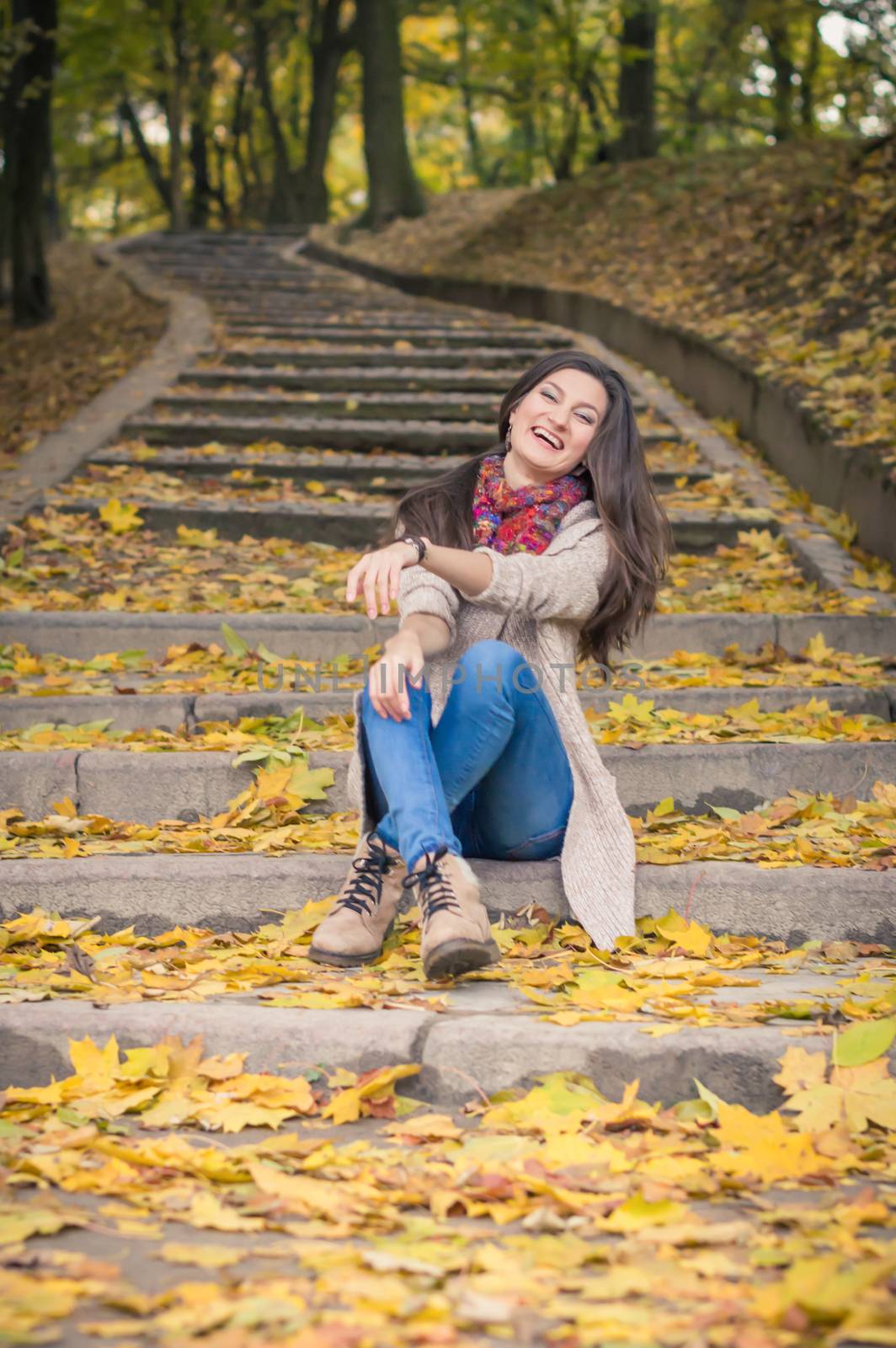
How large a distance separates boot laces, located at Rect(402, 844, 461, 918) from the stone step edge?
0.25m

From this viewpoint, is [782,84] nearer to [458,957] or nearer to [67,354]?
[67,354]

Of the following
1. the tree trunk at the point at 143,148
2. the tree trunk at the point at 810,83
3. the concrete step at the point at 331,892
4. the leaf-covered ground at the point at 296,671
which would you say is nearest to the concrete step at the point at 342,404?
the leaf-covered ground at the point at 296,671

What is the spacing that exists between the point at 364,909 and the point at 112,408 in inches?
223

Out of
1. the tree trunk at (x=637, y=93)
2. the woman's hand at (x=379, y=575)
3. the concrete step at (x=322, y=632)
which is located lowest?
the concrete step at (x=322, y=632)

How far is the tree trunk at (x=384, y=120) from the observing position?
15.5 m

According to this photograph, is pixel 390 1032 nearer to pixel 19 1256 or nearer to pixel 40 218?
pixel 19 1256

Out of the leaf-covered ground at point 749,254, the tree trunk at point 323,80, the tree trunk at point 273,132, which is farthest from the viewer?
the tree trunk at point 273,132

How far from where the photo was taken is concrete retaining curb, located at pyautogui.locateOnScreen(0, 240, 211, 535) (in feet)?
20.0

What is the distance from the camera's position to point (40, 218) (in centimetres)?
1197

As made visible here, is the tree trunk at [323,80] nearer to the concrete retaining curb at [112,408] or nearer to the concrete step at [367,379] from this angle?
the concrete retaining curb at [112,408]

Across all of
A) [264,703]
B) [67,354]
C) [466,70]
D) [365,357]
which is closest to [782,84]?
[466,70]

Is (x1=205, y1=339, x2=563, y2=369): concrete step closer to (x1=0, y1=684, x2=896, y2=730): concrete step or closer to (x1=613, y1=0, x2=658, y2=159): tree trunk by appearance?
(x1=0, y1=684, x2=896, y2=730): concrete step

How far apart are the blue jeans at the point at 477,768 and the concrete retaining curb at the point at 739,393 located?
8.82 feet

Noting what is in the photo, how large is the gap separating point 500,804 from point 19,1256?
151 cm
